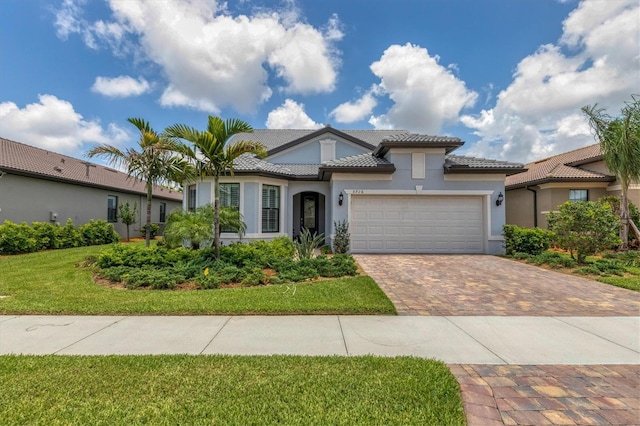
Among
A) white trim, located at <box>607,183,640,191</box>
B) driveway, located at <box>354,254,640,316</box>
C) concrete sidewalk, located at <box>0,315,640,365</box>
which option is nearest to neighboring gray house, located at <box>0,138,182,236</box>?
concrete sidewalk, located at <box>0,315,640,365</box>

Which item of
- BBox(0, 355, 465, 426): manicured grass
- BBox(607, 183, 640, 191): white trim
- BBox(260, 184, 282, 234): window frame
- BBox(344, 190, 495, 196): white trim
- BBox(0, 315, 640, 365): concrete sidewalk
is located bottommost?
BBox(0, 315, 640, 365): concrete sidewalk

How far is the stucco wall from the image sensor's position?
1290 centimetres

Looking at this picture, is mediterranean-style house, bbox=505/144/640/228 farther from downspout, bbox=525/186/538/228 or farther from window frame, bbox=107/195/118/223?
window frame, bbox=107/195/118/223

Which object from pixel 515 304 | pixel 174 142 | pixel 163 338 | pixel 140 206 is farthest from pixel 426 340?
pixel 140 206

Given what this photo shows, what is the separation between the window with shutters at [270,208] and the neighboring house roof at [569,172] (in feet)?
39.6

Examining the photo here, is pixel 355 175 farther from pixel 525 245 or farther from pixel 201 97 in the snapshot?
pixel 201 97

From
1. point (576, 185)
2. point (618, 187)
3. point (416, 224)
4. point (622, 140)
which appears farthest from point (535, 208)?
point (416, 224)

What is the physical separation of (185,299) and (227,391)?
3.43 meters

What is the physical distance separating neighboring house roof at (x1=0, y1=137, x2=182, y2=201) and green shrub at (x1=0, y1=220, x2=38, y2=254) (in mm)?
3010

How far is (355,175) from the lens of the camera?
482 inches

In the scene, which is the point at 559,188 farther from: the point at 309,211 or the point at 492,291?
the point at 309,211

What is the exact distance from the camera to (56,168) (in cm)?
1596

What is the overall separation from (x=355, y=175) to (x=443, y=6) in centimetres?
667

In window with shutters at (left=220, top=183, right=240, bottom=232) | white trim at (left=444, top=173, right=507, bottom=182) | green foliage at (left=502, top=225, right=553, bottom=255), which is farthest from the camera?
window with shutters at (left=220, top=183, right=240, bottom=232)
